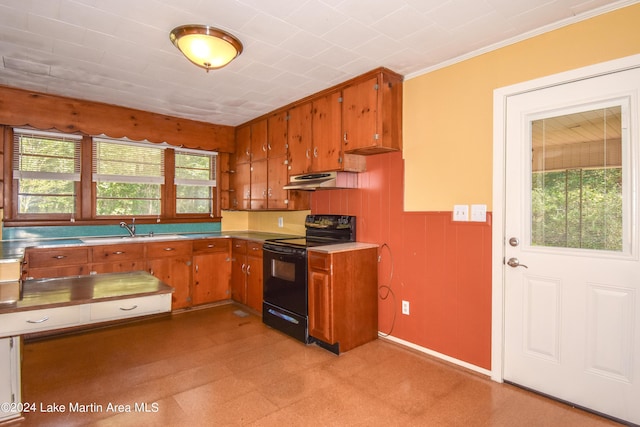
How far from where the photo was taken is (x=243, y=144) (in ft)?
16.1

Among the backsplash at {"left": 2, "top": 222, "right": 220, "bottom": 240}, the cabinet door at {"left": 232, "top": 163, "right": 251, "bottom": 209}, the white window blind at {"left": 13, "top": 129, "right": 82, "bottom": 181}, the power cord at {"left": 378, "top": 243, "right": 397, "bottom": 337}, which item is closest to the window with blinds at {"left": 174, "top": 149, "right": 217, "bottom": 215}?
the backsplash at {"left": 2, "top": 222, "right": 220, "bottom": 240}

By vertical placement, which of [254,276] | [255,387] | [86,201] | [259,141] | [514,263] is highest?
[259,141]

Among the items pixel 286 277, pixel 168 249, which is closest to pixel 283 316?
pixel 286 277

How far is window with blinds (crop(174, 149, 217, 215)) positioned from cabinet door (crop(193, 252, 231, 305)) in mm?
916

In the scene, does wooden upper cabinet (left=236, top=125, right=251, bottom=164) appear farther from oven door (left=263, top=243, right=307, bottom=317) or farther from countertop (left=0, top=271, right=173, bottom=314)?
countertop (left=0, top=271, right=173, bottom=314)

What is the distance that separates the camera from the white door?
204 cm

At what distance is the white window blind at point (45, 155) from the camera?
371cm

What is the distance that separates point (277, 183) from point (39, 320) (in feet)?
9.52

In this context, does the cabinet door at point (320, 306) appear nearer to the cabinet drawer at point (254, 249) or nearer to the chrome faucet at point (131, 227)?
the cabinet drawer at point (254, 249)

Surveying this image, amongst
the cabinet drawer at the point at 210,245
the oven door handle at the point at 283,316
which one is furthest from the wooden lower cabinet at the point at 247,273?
the oven door handle at the point at 283,316

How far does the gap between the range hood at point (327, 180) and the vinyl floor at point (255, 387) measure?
1.54 meters

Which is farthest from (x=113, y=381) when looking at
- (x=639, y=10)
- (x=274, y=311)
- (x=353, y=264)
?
(x=639, y=10)

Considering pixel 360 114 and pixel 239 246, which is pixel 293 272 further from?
pixel 360 114

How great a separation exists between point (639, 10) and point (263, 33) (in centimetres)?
227
